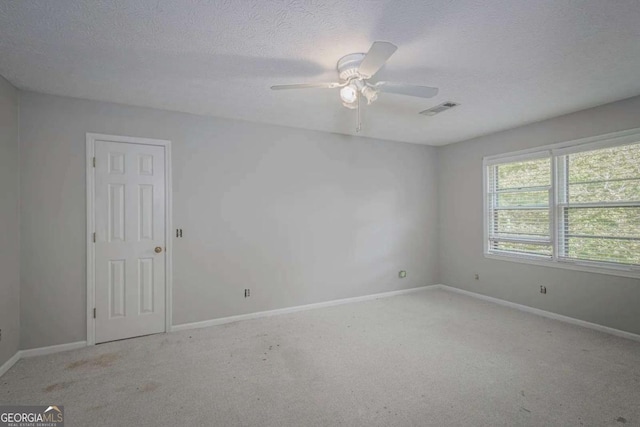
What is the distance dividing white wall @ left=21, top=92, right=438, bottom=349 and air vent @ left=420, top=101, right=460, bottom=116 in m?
1.26

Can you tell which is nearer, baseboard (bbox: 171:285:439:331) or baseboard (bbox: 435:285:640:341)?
baseboard (bbox: 435:285:640:341)

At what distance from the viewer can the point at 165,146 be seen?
332 centimetres

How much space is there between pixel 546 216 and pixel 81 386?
17.2ft

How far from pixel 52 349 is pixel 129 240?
3.96ft

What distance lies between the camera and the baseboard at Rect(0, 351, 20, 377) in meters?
2.45

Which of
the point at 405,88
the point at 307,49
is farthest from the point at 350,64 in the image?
the point at 405,88

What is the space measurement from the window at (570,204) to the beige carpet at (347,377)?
3.01 ft

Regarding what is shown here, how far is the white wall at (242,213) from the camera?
285cm

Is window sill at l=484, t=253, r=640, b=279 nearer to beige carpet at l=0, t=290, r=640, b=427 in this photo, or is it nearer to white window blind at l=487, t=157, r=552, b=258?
white window blind at l=487, t=157, r=552, b=258

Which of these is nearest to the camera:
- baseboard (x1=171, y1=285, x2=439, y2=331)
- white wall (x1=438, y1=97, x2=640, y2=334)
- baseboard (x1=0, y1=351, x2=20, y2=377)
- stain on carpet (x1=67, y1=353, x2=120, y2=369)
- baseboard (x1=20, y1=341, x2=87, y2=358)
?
baseboard (x1=0, y1=351, x2=20, y2=377)

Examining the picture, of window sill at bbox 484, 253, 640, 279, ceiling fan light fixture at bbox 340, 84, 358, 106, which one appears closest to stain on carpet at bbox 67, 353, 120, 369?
ceiling fan light fixture at bbox 340, 84, 358, 106

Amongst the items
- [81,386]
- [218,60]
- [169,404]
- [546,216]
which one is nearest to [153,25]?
[218,60]

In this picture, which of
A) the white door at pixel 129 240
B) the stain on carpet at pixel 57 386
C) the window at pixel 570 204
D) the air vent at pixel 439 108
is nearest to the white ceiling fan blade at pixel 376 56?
the air vent at pixel 439 108

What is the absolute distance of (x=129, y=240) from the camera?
10.4 ft
